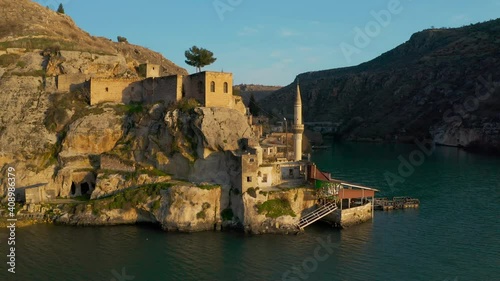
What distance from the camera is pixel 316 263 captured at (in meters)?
35.2

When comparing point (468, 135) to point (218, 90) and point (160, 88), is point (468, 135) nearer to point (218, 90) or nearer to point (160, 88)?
point (218, 90)

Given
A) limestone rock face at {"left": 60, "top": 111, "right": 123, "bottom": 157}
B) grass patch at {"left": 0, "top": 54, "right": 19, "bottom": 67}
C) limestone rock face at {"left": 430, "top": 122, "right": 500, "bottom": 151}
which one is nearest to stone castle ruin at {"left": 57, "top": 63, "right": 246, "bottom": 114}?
limestone rock face at {"left": 60, "top": 111, "right": 123, "bottom": 157}

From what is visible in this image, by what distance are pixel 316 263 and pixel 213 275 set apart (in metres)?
8.24

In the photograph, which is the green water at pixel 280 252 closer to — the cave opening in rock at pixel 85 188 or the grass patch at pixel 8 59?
the cave opening in rock at pixel 85 188

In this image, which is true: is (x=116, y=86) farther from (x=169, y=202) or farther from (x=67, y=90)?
(x=169, y=202)

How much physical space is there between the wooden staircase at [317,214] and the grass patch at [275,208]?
→ 1.42 metres

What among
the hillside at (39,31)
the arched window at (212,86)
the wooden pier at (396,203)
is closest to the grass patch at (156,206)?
the arched window at (212,86)

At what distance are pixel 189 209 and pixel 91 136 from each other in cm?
1627

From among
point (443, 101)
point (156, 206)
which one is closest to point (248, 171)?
point (156, 206)

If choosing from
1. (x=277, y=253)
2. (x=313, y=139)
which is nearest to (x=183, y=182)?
(x=277, y=253)

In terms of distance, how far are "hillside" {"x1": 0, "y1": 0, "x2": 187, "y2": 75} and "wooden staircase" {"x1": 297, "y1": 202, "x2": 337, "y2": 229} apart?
36.5 m

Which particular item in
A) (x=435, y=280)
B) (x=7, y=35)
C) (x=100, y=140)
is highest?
(x=7, y=35)

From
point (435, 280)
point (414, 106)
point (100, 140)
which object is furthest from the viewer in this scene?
point (414, 106)

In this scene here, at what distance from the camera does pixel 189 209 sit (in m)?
42.5
